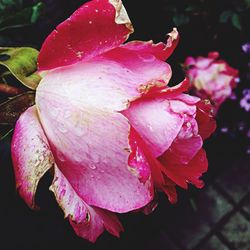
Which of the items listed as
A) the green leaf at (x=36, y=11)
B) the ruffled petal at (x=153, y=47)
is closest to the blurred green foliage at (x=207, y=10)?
Answer: the green leaf at (x=36, y=11)

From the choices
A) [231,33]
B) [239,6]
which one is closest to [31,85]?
[239,6]

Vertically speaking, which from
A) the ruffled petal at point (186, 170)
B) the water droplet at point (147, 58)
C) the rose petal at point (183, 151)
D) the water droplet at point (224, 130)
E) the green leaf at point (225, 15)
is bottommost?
the water droplet at point (224, 130)

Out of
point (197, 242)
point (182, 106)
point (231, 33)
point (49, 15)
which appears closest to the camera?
point (182, 106)

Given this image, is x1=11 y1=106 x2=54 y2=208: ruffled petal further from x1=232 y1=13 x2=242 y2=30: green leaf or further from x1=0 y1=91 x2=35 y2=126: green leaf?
x1=232 y1=13 x2=242 y2=30: green leaf

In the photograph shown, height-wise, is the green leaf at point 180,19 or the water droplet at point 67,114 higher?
the water droplet at point 67,114

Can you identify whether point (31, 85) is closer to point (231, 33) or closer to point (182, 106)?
point (182, 106)

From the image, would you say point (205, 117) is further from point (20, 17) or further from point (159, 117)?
point (20, 17)

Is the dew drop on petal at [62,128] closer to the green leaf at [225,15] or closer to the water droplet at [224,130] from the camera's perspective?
the green leaf at [225,15]
